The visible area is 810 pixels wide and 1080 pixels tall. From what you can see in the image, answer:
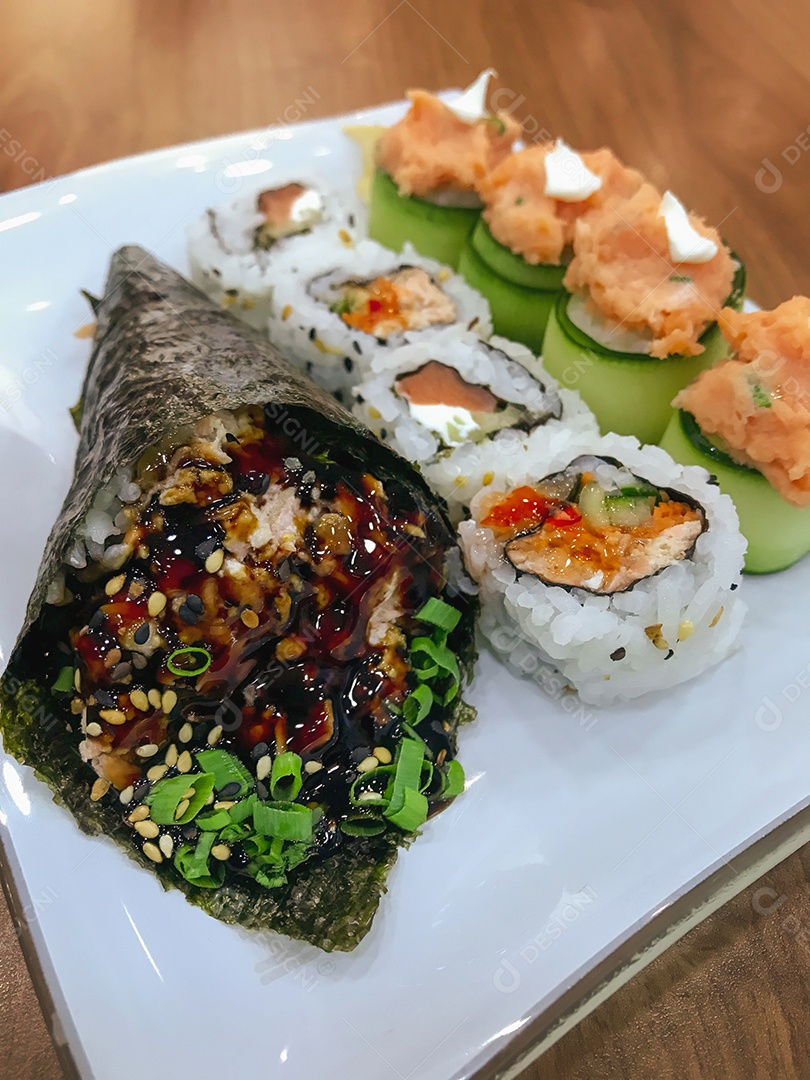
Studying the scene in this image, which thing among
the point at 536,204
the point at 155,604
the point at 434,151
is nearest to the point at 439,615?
the point at 155,604

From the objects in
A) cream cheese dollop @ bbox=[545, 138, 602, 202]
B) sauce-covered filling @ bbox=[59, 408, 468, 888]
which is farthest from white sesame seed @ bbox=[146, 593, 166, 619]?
cream cheese dollop @ bbox=[545, 138, 602, 202]

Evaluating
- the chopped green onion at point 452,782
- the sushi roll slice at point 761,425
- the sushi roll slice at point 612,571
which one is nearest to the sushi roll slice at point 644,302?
the sushi roll slice at point 761,425

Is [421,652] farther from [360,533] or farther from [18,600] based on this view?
[18,600]

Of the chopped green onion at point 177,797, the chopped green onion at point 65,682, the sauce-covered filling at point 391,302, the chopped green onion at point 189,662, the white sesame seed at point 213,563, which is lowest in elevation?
the chopped green onion at point 177,797

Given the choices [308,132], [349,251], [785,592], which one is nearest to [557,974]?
[785,592]

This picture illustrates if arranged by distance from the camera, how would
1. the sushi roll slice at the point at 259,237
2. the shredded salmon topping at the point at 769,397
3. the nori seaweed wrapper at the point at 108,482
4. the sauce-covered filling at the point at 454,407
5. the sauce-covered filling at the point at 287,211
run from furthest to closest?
the sauce-covered filling at the point at 287,211
the sushi roll slice at the point at 259,237
the sauce-covered filling at the point at 454,407
the shredded salmon topping at the point at 769,397
the nori seaweed wrapper at the point at 108,482

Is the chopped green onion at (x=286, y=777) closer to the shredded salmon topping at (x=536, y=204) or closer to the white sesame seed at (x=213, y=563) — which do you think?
the white sesame seed at (x=213, y=563)

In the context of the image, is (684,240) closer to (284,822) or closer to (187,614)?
(187,614)
